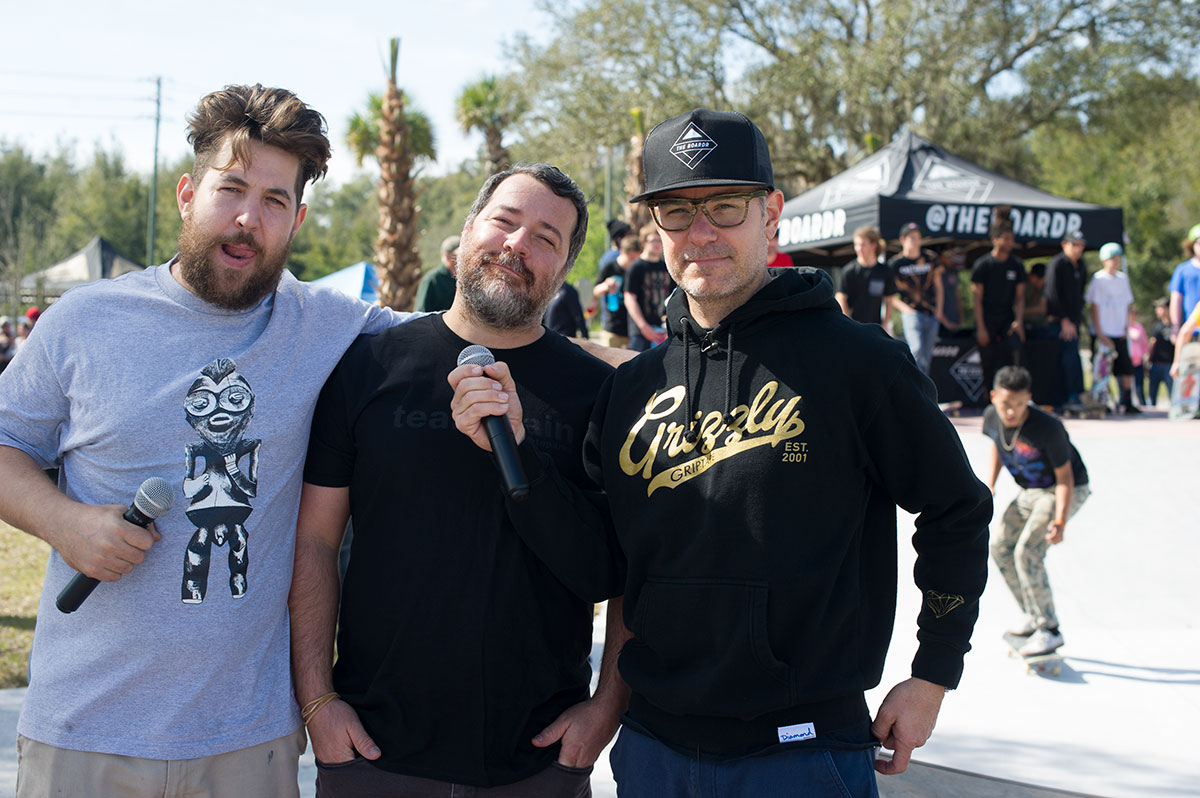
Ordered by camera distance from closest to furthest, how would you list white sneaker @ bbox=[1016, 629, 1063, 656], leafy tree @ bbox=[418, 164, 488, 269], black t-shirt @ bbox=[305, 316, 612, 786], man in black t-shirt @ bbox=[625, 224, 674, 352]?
black t-shirt @ bbox=[305, 316, 612, 786] < white sneaker @ bbox=[1016, 629, 1063, 656] < man in black t-shirt @ bbox=[625, 224, 674, 352] < leafy tree @ bbox=[418, 164, 488, 269]

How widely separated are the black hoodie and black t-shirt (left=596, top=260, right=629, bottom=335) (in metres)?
7.86

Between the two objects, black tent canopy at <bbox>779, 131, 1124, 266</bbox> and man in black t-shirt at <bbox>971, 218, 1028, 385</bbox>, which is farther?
black tent canopy at <bbox>779, 131, 1124, 266</bbox>

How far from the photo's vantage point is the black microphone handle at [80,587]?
193cm

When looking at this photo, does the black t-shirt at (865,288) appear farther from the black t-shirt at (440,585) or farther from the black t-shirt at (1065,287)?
the black t-shirt at (440,585)

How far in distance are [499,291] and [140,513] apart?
0.96 meters

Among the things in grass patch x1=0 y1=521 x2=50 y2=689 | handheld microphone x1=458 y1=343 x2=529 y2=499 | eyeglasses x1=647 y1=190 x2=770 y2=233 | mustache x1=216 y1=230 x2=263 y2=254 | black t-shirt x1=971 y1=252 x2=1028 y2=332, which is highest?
black t-shirt x1=971 y1=252 x2=1028 y2=332

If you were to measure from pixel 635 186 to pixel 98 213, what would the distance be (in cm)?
5488

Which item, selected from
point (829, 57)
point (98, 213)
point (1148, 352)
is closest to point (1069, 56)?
point (829, 57)

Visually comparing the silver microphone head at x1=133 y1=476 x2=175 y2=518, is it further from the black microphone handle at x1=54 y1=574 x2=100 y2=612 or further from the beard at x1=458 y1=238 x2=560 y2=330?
the beard at x1=458 y1=238 x2=560 y2=330

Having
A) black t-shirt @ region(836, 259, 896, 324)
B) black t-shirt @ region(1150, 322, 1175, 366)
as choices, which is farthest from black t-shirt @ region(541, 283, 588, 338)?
black t-shirt @ region(1150, 322, 1175, 366)

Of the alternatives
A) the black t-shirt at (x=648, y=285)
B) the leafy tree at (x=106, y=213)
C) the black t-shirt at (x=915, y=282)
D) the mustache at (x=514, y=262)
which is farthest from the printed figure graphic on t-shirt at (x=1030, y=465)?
the leafy tree at (x=106, y=213)

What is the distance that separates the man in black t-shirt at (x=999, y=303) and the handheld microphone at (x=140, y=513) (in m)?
11.9

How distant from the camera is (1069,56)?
2589cm

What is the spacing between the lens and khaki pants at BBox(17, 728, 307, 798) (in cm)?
204
